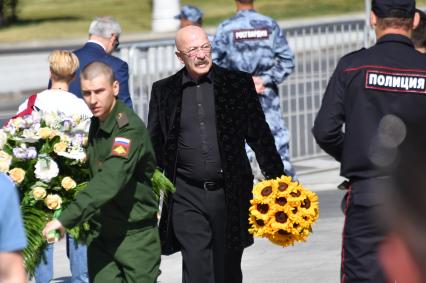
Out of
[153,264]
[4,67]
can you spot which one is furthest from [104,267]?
[4,67]

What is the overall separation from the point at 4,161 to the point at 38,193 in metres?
0.25

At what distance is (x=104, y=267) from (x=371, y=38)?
8.80m

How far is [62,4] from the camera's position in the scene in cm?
5431

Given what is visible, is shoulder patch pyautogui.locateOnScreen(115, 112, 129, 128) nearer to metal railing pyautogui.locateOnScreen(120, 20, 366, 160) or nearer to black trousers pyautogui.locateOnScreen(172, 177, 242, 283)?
black trousers pyautogui.locateOnScreen(172, 177, 242, 283)

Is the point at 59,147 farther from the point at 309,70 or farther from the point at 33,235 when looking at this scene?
the point at 309,70

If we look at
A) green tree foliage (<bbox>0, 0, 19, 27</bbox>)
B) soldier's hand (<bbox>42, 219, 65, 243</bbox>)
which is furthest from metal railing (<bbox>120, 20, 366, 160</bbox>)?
green tree foliage (<bbox>0, 0, 19, 27</bbox>)

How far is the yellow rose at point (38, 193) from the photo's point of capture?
7039 millimetres

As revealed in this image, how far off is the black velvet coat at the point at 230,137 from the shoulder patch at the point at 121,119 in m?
0.84

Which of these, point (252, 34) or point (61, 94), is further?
point (252, 34)

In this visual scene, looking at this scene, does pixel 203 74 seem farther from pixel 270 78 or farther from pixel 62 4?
pixel 62 4

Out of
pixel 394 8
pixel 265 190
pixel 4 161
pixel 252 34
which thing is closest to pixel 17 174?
pixel 4 161

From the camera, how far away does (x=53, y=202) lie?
23.2 feet

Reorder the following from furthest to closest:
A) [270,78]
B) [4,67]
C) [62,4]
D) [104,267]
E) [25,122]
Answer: [62,4], [4,67], [270,78], [25,122], [104,267]

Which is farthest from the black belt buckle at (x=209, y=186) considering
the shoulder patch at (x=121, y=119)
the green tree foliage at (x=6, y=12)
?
the green tree foliage at (x=6, y=12)
